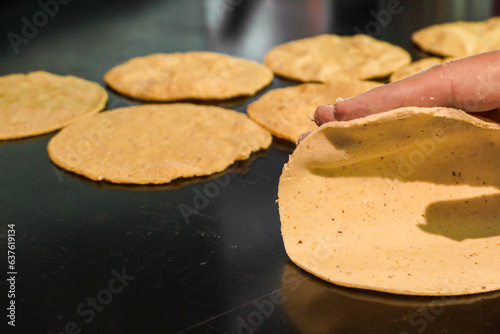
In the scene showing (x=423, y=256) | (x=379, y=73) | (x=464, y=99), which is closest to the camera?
(x=464, y=99)

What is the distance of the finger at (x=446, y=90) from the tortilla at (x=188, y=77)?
4.92 feet

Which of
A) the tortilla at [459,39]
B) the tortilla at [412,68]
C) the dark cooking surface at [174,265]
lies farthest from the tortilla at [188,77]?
the tortilla at [459,39]

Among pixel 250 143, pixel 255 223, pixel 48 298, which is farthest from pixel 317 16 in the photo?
pixel 48 298

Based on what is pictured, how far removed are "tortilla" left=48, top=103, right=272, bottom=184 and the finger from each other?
87cm

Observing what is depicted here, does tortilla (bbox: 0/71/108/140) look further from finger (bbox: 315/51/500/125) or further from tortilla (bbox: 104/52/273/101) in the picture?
finger (bbox: 315/51/500/125)

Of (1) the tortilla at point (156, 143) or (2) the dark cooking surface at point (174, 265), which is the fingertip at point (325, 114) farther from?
(1) the tortilla at point (156, 143)

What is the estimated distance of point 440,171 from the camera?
1844 mm

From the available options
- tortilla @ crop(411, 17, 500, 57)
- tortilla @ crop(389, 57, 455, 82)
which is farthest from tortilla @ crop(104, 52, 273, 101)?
tortilla @ crop(411, 17, 500, 57)

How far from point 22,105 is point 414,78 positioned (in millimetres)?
1969

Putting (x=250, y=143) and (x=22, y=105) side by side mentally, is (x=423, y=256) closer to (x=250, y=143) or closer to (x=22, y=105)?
(x=250, y=143)

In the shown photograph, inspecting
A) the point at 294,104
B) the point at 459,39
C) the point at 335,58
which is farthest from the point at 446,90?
the point at 459,39

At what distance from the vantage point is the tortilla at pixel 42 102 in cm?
272

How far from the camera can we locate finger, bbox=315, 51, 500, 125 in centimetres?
159

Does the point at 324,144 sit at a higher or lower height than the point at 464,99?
lower
